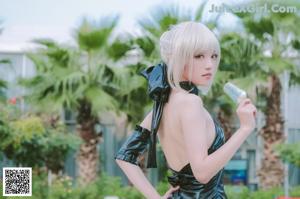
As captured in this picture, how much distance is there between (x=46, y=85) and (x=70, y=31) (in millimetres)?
713

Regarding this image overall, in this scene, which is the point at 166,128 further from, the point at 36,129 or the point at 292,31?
the point at 292,31

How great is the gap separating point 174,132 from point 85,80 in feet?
22.9

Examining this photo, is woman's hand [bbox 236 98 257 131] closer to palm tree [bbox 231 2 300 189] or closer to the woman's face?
the woman's face

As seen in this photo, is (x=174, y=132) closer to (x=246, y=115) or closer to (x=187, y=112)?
(x=187, y=112)

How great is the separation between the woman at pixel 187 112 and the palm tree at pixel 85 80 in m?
6.65

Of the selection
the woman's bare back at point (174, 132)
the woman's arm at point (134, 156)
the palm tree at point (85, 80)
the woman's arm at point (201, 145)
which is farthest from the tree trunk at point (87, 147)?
the woman's arm at point (201, 145)

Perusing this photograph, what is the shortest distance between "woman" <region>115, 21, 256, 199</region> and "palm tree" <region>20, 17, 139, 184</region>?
6.65m

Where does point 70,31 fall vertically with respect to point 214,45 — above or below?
above

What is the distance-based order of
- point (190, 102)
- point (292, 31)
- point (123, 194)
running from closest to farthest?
point (190, 102), point (123, 194), point (292, 31)

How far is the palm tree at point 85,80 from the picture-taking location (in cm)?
843

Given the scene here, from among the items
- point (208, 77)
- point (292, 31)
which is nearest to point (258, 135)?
point (292, 31)

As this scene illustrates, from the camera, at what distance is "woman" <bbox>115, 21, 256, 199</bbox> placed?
1573 millimetres

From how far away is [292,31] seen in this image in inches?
328

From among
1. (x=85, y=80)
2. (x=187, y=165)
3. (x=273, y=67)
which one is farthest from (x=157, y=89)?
(x=85, y=80)
